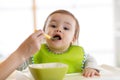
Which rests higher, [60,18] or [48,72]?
[60,18]

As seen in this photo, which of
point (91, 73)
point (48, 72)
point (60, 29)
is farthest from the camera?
point (60, 29)

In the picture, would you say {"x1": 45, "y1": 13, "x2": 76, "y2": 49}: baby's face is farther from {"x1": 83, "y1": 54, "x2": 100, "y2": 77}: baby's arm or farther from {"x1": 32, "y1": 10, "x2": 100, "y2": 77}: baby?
{"x1": 83, "y1": 54, "x2": 100, "y2": 77}: baby's arm

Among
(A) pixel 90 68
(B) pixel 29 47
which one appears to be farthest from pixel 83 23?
(B) pixel 29 47

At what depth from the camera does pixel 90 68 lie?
1.04m

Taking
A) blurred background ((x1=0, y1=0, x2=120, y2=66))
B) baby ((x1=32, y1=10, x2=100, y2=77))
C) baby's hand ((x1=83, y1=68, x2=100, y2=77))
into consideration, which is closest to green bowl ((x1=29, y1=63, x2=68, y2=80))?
baby's hand ((x1=83, y1=68, x2=100, y2=77))

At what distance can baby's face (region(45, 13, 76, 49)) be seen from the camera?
1116mm

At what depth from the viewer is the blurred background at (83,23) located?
147 inches

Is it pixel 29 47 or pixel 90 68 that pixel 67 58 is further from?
pixel 29 47

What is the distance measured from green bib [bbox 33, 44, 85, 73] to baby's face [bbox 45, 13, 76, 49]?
43 mm

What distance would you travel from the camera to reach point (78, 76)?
3.17ft

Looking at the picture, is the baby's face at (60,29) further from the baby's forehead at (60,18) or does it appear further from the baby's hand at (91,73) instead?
the baby's hand at (91,73)

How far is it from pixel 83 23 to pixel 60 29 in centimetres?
287

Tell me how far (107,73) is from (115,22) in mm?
3015

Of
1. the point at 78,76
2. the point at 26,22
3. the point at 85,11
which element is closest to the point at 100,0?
the point at 85,11
